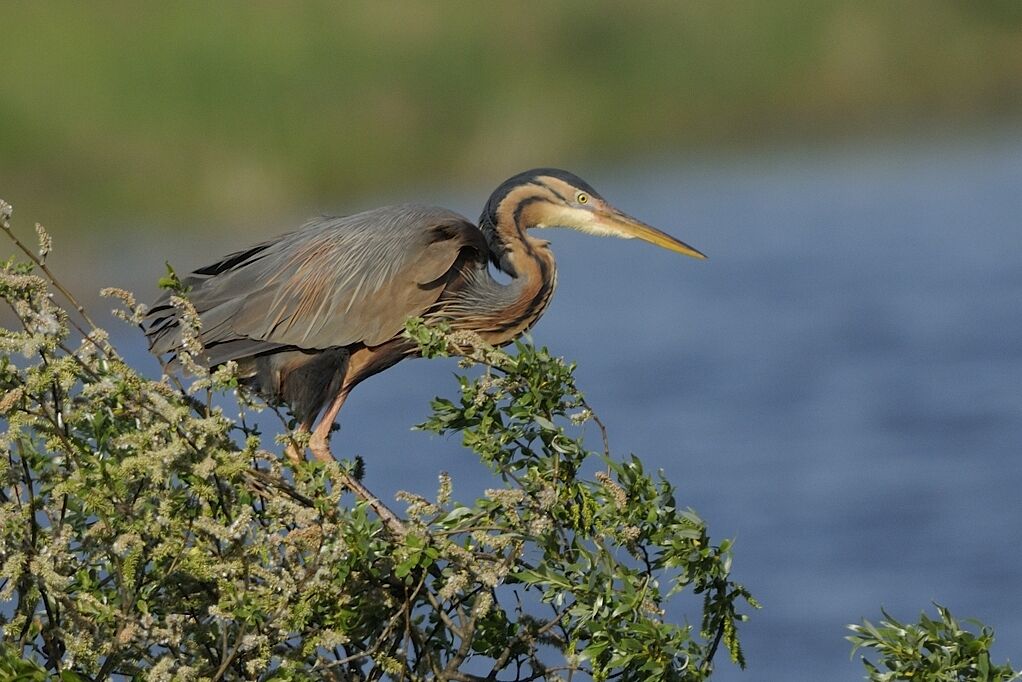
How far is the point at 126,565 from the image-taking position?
3.29 metres

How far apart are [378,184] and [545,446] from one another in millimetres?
12310

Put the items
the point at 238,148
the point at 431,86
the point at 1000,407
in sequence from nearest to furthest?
the point at 238,148 → the point at 431,86 → the point at 1000,407

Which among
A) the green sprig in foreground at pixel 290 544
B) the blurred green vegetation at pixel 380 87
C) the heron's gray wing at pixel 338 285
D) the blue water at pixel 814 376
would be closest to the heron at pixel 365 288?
the heron's gray wing at pixel 338 285

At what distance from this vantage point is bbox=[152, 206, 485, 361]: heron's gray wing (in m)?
5.97

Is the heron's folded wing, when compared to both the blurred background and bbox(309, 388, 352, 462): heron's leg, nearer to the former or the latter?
bbox(309, 388, 352, 462): heron's leg

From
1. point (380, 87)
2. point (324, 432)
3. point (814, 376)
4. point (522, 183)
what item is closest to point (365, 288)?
point (324, 432)

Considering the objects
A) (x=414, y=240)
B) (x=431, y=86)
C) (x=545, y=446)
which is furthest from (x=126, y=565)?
(x=431, y=86)

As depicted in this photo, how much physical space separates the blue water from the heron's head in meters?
5.59

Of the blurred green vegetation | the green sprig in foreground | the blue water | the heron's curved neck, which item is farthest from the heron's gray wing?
the blurred green vegetation

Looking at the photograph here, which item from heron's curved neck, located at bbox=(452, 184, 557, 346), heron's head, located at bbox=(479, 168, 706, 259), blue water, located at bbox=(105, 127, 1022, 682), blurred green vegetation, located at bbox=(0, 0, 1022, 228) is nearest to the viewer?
heron's curved neck, located at bbox=(452, 184, 557, 346)

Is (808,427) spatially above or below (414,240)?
above

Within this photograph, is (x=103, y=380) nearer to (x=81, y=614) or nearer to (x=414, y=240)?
(x=81, y=614)

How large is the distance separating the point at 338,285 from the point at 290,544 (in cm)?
269

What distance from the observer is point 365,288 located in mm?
Result: 6020
